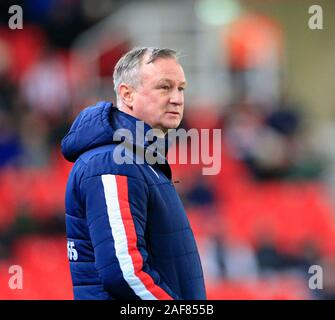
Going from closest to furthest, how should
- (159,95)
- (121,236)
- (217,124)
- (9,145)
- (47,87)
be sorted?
(121,236), (159,95), (9,145), (217,124), (47,87)

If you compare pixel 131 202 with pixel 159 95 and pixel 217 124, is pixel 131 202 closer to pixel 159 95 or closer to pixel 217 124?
pixel 159 95

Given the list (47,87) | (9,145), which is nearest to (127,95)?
(9,145)

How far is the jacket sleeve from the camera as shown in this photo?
1716 millimetres

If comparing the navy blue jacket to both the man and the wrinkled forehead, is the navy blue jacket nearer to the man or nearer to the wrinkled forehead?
the man

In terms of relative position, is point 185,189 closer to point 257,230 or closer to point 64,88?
point 257,230

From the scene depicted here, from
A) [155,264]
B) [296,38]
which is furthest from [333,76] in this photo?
[155,264]

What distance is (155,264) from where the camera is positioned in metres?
1.80

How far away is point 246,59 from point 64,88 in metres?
1.53

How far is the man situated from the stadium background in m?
3.43

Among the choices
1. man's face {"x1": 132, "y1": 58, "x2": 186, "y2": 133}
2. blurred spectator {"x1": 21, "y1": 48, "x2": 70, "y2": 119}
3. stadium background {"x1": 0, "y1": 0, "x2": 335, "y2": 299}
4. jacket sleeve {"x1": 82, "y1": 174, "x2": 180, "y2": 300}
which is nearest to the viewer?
jacket sleeve {"x1": 82, "y1": 174, "x2": 180, "y2": 300}

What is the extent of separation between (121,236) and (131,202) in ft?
0.24

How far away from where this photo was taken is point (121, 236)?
1.72 meters

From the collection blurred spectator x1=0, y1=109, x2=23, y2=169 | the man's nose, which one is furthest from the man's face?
blurred spectator x1=0, y1=109, x2=23, y2=169

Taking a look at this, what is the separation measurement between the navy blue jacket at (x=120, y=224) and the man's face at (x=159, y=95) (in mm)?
41
